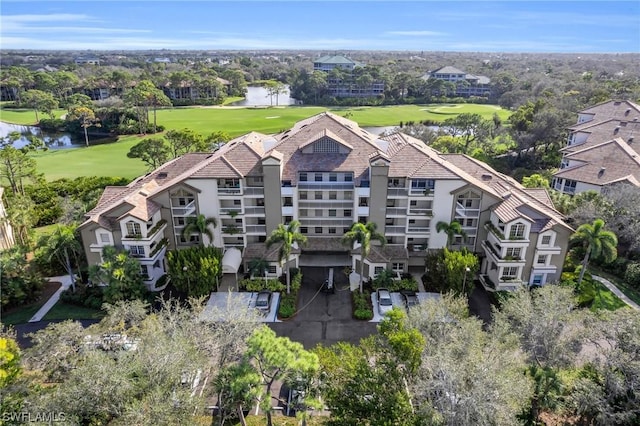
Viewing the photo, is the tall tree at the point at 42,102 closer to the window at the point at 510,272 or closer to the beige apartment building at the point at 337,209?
the beige apartment building at the point at 337,209

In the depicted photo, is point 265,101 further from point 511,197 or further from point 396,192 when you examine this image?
point 511,197

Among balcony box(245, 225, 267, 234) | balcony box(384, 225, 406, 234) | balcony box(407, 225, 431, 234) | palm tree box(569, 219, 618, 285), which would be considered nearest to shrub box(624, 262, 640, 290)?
palm tree box(569, 219, 618, 285)

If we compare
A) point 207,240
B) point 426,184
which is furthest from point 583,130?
point 207,240

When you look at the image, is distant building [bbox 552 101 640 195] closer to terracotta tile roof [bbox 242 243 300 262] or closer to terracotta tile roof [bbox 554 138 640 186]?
terracotta tile roof [bbox 554 138 640 186]

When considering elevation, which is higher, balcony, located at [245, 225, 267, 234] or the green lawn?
balcony, located at [245, 225, 267, 234]

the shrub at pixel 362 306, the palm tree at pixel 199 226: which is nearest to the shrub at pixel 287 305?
the shrub at pixel 362 306

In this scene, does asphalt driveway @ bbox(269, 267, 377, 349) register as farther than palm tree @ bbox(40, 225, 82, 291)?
No

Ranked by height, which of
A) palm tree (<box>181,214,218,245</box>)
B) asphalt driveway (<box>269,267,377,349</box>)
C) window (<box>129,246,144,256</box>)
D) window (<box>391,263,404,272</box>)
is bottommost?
asphalt driveway (<box>269,267,377,349</box>)
